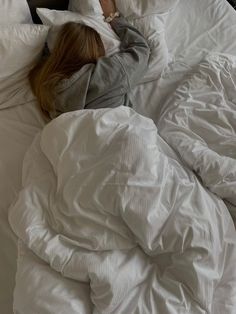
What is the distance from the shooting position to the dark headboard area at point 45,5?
1514 mm

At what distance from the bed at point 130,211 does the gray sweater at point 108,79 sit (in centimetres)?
15

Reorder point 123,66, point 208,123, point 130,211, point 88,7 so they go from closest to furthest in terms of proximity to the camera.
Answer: point 130,211 → point 208,123 → point 123,66 → point 88,7

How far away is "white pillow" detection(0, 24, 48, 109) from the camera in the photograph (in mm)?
1329

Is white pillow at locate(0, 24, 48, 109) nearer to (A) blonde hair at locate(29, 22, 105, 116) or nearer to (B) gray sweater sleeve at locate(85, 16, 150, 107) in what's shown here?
(A) blonde hair at locate(29, 22, 105, 116)

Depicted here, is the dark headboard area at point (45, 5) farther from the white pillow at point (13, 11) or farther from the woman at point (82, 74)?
the woman at point (82, 74)

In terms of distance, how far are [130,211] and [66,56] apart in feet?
2.04

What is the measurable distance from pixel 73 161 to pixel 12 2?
0.68 meters

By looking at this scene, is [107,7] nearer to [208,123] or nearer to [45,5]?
[45,5]

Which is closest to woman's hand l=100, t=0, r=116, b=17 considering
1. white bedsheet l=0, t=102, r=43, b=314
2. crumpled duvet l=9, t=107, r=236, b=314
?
white bedsheet l=0, t=102, r=43, b=314

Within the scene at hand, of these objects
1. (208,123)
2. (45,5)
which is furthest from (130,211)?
(45,5)

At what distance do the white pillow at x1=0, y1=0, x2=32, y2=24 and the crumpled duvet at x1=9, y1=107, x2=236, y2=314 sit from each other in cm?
56

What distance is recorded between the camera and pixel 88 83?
128 cm

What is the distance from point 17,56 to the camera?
1351mm

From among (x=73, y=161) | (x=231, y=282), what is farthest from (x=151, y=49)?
(x=231, y=282)
